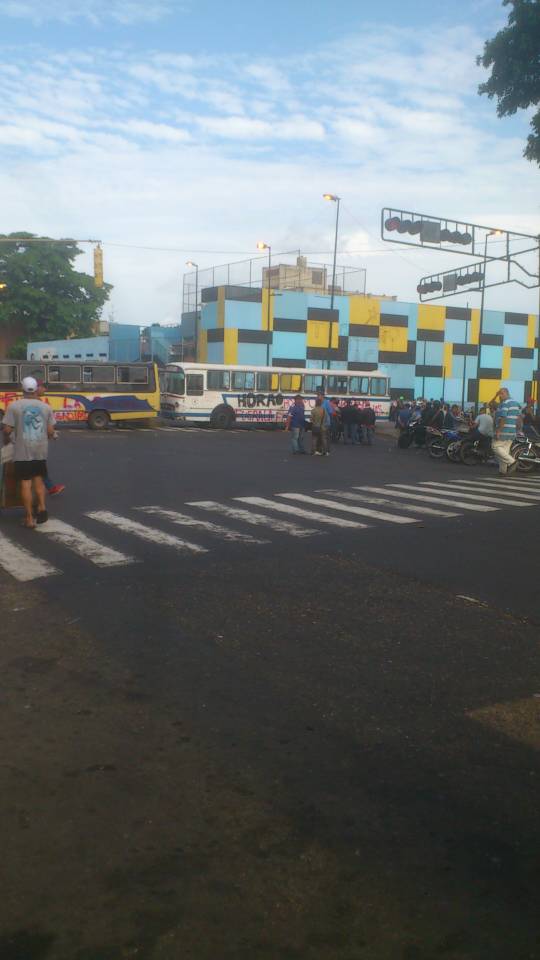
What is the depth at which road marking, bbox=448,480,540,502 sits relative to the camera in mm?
14953

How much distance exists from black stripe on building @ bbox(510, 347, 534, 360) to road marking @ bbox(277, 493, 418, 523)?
58437 millimetres

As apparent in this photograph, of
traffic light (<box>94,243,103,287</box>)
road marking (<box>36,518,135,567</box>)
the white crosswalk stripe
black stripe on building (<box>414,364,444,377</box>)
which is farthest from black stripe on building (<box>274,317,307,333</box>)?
road marking (<box>36,518,135,567</box>)

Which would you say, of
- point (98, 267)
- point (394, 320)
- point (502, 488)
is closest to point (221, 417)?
point (98, 267)

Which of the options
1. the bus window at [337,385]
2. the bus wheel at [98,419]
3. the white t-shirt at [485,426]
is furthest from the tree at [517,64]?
the bus wheel at [98,419]

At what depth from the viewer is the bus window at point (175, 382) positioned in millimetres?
37812

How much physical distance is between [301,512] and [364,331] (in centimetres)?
Answer: 5108

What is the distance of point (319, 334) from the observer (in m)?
60.3

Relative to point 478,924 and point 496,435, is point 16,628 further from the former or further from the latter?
point 496,435

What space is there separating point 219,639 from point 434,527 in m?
5.71

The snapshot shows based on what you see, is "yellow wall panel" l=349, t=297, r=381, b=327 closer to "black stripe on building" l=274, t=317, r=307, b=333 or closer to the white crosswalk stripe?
"black stripe on building" l=274, t=317, r=307, b=333

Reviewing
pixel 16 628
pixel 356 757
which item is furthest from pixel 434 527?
pixel 356 757

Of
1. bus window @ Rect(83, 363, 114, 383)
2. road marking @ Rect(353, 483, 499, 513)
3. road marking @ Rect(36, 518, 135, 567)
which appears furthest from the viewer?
bus window @ Rect(83, 363, 114, 383)

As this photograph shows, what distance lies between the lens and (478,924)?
9.37ft

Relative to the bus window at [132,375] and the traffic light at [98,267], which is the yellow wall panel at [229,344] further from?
the traffic light at [98,267]
